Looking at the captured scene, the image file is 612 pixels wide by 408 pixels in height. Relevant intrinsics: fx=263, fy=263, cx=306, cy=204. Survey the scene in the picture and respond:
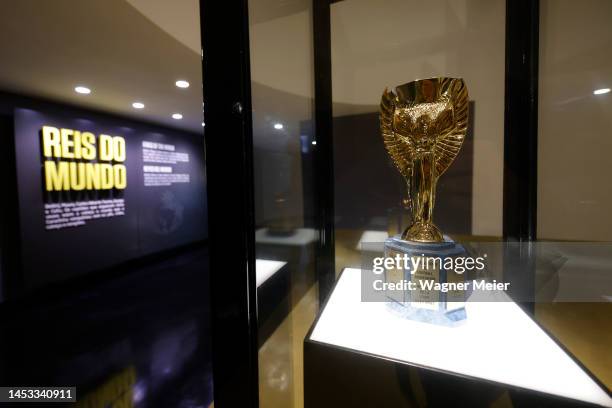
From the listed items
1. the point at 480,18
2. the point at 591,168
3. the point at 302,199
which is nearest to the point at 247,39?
the point at 302,199

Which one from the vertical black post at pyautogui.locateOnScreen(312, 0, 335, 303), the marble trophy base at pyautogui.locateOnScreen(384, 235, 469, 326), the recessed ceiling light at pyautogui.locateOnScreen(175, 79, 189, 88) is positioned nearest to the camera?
the marble trophy base at pyautogui.locateOnScreen(384, 235, 469, 326)

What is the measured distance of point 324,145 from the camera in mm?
910

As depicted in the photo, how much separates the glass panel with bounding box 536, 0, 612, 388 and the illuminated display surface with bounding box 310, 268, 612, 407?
0.16m

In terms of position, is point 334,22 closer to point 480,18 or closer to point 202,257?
point 480,18

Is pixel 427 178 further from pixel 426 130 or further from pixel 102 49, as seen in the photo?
pixel 102 49

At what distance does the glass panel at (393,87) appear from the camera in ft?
2.27

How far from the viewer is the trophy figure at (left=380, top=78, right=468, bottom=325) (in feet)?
1.64

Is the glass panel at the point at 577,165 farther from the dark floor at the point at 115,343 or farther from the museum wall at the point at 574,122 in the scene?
the dark floor at the point at 115,343

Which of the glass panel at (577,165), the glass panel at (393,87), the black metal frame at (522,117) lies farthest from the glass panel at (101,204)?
the glass panel at (577,165)

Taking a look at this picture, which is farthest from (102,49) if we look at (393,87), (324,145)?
(393,87)

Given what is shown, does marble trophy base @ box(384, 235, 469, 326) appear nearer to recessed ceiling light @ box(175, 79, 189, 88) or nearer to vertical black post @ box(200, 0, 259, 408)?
vertical black post @ box(200, 0, 259, 408)

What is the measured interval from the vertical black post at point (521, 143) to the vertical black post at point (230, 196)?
64cm

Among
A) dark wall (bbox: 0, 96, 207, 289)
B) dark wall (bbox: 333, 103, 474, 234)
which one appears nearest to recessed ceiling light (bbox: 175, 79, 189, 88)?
dark wall (bbox: 0, 96, 207, 289)

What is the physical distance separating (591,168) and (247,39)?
76cm
